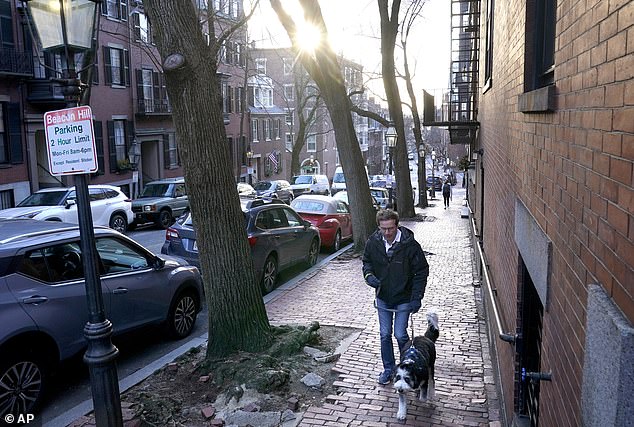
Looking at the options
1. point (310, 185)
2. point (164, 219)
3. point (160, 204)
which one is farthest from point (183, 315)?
point (310, 185)

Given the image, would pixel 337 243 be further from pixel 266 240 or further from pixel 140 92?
pixel 140 92

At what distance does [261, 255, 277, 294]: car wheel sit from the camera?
432 inches

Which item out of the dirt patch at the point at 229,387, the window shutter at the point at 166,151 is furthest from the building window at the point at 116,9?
the dirt patch at the point at 229,387

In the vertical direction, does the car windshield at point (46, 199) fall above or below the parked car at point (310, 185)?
above

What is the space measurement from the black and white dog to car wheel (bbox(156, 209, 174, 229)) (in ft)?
59.1

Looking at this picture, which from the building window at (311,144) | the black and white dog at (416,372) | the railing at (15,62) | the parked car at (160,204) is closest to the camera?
the black and white dog at (416,372)

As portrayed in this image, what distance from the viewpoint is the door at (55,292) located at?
5.73m

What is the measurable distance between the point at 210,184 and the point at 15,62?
2091cm

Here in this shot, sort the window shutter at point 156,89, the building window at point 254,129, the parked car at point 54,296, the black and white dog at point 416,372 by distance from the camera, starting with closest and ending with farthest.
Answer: the black and white dog at point 416,372
the parked car at point 54,296
the window shutter at point 156,89
the building window at point 254,129

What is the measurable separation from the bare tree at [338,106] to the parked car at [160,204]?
760 centimetres

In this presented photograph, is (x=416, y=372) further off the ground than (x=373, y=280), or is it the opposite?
(x=373, y=280)

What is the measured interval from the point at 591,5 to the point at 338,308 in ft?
24.5

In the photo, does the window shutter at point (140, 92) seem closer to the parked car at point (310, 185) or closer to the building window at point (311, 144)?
the parked car at point (310, 185)

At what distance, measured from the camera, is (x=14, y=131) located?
78.0ft
